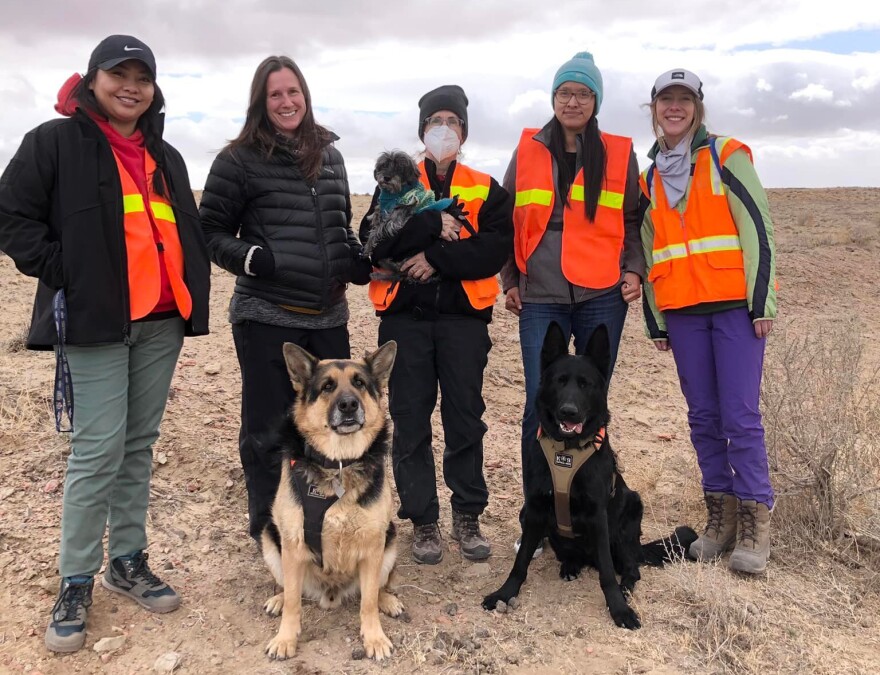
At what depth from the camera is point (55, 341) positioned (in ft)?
10.5

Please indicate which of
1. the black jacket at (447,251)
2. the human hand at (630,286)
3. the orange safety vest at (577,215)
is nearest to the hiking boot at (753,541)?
the human hand at (630,286)

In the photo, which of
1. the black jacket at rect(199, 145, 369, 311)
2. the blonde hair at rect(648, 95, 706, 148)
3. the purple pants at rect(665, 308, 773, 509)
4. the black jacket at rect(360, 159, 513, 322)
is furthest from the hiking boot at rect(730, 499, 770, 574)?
the black jacket at rect(199, 145, 369, 311)

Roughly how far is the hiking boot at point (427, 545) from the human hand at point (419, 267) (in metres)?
1.63

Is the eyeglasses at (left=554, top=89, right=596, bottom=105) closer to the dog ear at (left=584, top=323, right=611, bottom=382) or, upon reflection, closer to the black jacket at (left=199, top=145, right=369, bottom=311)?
the dog ear at (left=584, top=323, right=611, bottom=382)

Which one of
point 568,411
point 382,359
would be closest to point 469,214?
point 382,359

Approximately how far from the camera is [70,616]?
3.41 metres

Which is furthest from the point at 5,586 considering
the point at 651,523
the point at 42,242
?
the point at 651,523

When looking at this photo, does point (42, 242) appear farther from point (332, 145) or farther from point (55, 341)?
point (332, 145)

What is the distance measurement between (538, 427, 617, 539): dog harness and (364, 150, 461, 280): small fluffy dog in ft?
4.64

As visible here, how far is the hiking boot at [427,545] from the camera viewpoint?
4.41 m

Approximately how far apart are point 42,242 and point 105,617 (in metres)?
1.96

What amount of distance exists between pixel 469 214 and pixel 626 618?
2.45 meters

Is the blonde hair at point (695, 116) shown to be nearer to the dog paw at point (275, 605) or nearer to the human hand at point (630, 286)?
the human hand at point (630, 286)

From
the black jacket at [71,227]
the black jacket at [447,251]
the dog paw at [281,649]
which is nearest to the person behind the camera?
the black jacket at [71,227]
